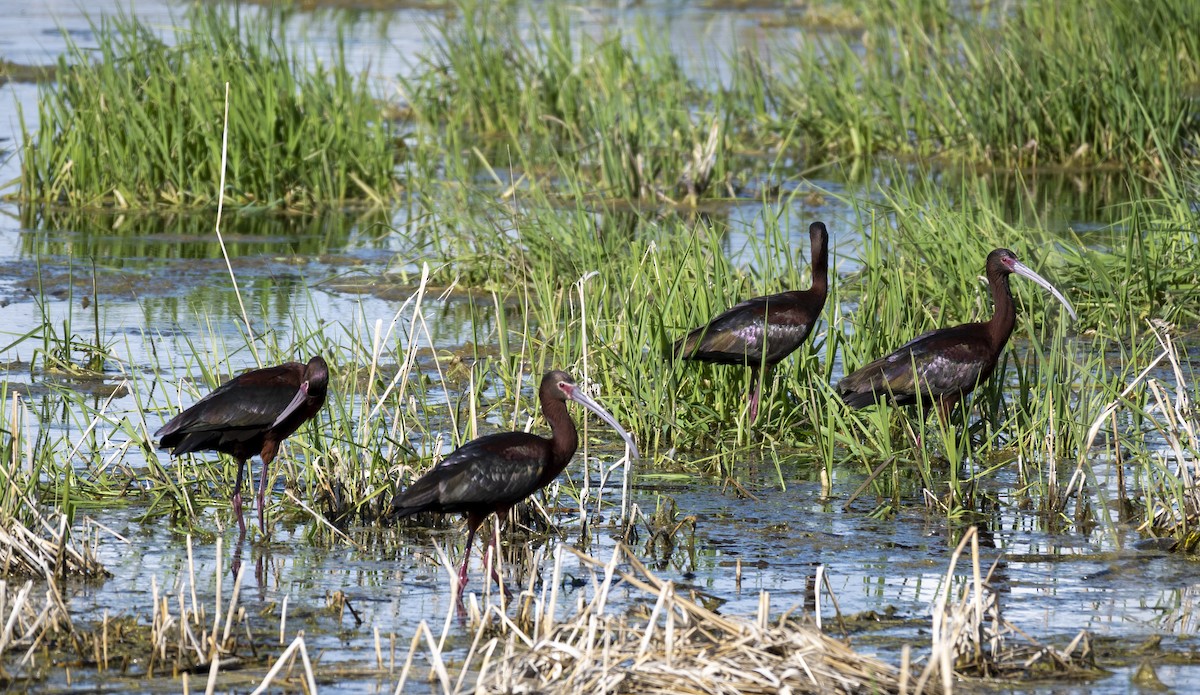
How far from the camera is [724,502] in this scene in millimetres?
7527

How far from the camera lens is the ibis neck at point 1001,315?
8.17 m

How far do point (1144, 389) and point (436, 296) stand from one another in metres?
5.13

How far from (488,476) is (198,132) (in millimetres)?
7969

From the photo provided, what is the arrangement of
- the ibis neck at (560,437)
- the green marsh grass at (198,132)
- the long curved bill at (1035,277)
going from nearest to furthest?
the ibis neck at (560,437), the long curved bill at (1035,277), the green marsh grass at (198,132)

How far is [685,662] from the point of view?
486cm

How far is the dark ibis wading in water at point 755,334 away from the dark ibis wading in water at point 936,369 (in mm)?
394

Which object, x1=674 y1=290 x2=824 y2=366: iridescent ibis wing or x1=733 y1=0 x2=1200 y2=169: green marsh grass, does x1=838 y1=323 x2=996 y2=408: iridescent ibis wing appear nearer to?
x1=674 y1=290 x2=824 y2=366: iridescent ibis wing

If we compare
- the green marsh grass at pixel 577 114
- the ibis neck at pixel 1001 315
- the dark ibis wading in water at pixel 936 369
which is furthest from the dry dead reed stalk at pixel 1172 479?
the green marsh grass at pixel 577 114

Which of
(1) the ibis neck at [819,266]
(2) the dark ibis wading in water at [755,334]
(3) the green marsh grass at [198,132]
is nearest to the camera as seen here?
(2) the dark ibis wading in water at [755,334]

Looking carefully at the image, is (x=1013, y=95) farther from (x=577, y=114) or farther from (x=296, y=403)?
(x=296, y=403)

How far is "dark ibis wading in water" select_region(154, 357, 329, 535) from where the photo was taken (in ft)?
22.0

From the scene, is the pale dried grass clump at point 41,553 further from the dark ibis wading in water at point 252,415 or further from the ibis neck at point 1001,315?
the ibis neck at point 1001,315

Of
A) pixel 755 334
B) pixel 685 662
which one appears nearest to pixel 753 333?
pixel 755 334

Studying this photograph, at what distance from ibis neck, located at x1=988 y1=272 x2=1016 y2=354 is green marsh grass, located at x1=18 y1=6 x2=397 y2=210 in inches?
260
